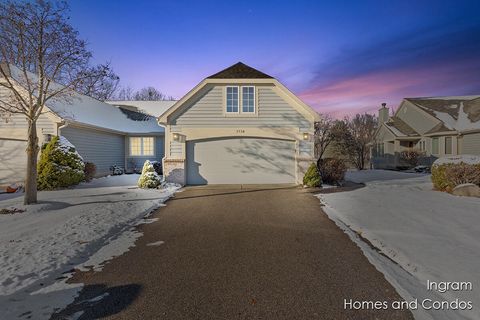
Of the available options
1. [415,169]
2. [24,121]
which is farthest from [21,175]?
[415,169]

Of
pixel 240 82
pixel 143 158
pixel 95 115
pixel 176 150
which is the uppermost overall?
pixel 240 82

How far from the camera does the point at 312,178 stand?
13203mm

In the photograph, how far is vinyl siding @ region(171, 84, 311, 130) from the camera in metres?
14.6

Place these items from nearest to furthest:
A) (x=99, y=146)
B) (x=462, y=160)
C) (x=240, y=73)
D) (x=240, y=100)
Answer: (x=462, y=160) < (x=240, y=100) < (x=240, y=73) < (x=99, y=146)

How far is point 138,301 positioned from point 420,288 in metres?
3.45

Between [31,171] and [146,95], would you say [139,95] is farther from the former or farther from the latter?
[31,171]

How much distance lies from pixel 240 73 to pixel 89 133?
9.33m

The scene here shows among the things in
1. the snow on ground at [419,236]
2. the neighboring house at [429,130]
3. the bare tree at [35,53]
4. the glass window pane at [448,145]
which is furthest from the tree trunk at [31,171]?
the glass window pane at [448,145]

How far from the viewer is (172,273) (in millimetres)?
4172

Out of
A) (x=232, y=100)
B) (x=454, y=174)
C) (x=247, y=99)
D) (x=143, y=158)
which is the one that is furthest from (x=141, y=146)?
(x=454, y=174)

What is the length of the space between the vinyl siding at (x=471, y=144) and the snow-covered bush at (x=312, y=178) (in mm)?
14162

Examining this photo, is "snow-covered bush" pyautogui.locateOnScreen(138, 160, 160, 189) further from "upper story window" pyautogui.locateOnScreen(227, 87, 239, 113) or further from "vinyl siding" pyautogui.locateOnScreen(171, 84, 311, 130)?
"upper story window" pyautogui.locateOnScreen(227, 87, 239, 113)

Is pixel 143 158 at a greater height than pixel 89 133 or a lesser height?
lesser

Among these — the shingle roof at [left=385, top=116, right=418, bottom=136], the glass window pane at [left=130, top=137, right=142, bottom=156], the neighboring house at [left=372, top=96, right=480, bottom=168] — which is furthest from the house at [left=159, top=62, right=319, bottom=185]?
the shingle roof at [left=385, top=116, right=418, bottom=136]
